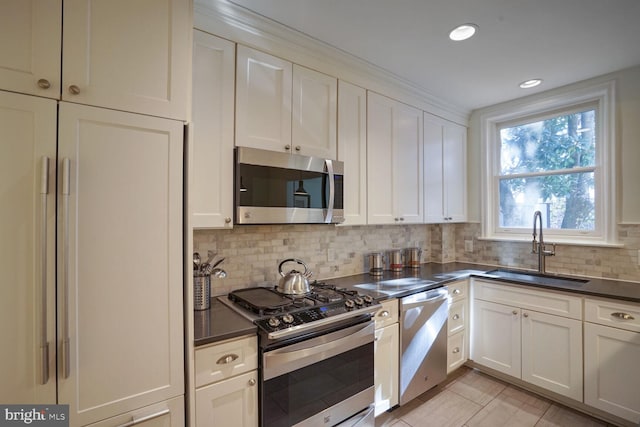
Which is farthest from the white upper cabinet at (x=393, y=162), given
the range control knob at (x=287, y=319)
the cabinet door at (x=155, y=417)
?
the cabinet door at (x=155, y=417)

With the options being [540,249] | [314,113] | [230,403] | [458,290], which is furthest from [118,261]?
[540,249]

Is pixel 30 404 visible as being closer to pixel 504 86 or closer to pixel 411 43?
pixel 411 43

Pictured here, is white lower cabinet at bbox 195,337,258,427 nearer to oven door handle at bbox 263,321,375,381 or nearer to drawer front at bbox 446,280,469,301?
oven door handle at bbox 263,321,375,381

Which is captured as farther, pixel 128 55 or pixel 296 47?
pixel 296 47

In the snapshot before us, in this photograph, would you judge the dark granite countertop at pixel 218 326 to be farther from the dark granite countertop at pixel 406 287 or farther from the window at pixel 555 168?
the window at pixel 555 168

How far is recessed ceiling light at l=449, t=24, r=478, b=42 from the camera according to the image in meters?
1.87

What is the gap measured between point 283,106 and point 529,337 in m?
2.67

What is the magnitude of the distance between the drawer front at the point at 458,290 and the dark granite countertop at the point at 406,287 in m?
0.06

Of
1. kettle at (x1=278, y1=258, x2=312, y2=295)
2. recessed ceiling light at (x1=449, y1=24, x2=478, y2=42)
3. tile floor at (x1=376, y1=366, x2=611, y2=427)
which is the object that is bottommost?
tile floor at (x1=376, y1=366, x2=611, y2=427)

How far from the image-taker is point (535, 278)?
278 cm

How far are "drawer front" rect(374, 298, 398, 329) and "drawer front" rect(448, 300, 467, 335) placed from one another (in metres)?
0.78

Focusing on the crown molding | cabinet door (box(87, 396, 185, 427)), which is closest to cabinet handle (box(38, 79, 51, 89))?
the crown molding

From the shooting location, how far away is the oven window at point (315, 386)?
1492 millimetres

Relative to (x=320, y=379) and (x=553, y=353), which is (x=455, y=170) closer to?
(x=553, y=353)
